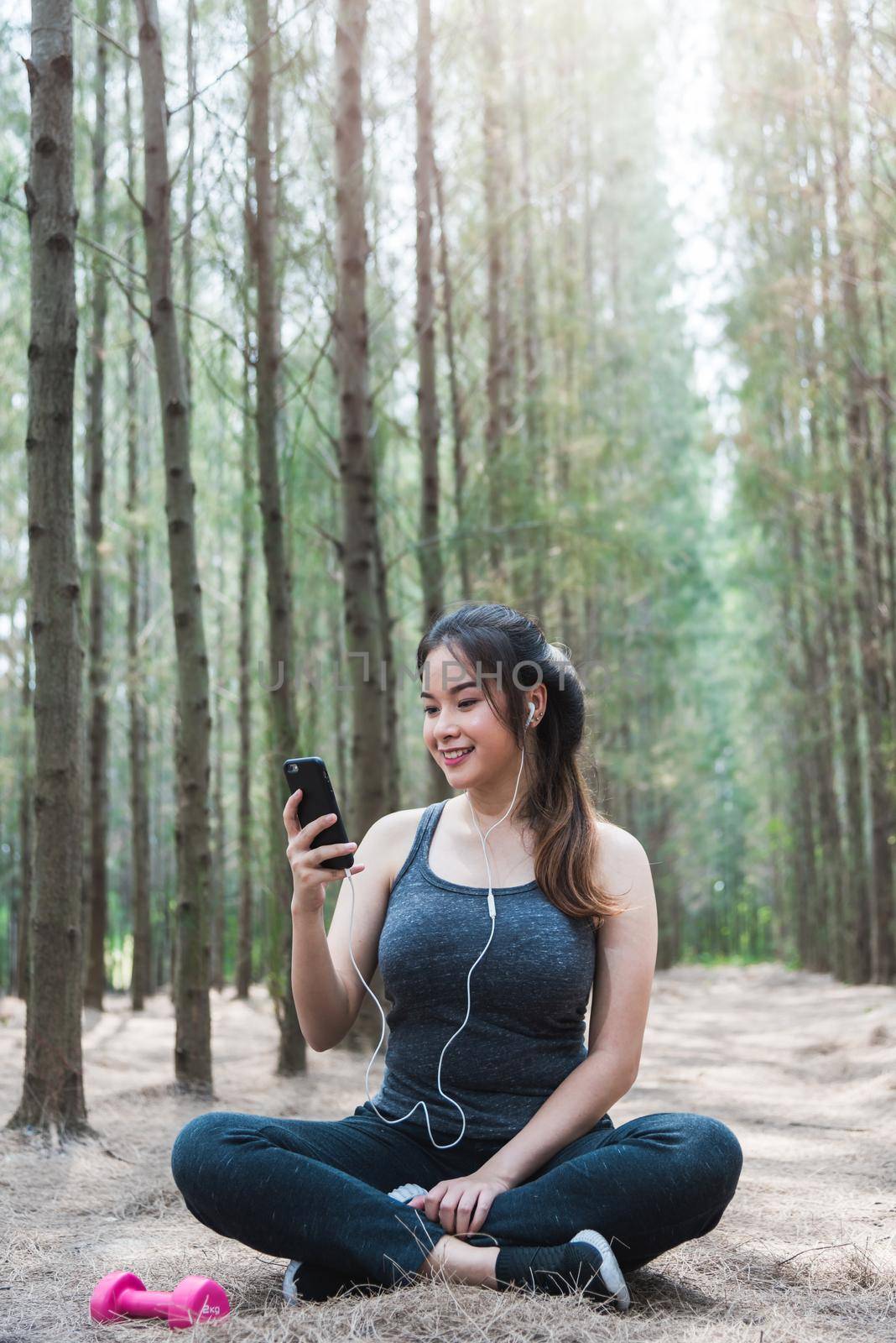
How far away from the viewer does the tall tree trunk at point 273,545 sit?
5879 mm

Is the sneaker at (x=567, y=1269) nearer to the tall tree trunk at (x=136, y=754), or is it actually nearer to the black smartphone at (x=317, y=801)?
the black smartphone at (x=317, y=801)

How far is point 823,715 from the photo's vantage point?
1438 centimetres

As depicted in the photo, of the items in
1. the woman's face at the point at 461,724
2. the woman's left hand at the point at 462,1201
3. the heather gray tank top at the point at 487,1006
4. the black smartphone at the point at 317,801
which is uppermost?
the woman's face at the point at 461,724

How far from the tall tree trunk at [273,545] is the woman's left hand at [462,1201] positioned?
364 centimetres

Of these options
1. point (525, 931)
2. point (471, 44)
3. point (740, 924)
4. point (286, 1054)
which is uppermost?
point (471, 44)

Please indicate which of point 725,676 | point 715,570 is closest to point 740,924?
point 725,676

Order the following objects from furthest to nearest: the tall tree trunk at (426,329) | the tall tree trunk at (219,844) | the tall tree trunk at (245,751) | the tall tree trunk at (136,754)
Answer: the tall tree trunk at (219,844)
the tall tree trunk at (136,754)
the tall tree trunk at (245,751)
the tall tree trunk at (426,329)

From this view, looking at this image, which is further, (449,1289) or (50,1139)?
(50,1139)

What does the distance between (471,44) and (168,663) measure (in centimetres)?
553

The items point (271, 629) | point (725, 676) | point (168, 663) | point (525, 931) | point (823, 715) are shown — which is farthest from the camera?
point (725, 676)

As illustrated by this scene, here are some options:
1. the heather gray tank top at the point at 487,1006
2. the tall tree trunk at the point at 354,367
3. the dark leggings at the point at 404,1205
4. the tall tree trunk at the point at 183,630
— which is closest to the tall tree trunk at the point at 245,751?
the tall tree trunk at the point at 354,367

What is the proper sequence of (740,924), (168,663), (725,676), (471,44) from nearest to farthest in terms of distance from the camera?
(471,44) → (168,663) → (725,676) → (740,924)

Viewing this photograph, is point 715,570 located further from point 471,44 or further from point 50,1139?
point 50,1139

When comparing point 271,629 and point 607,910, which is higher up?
point 271,629
